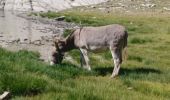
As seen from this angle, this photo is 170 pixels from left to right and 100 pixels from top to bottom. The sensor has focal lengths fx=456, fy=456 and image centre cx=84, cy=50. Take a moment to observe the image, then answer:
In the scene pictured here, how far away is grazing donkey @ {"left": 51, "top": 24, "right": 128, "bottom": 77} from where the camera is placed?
64.8 feet

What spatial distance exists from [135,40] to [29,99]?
83.6 ft

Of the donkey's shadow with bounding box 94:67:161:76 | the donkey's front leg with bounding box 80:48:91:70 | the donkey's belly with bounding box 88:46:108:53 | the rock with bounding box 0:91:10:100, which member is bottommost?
the donkey's shadow with bounding box 94:67:161:76

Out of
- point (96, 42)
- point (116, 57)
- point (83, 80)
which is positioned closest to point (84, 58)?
point (96, 42)

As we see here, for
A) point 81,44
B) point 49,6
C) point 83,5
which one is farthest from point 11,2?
point 81,44

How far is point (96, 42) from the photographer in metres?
20.0

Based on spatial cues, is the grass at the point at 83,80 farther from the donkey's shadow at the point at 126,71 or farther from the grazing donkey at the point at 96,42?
the grazing donkey at the point at 96,42

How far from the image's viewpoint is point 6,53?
1984 centimetres

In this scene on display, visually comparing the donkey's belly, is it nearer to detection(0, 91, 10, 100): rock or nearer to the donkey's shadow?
the donkey's shadow

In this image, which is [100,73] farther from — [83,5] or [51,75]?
[83,5]

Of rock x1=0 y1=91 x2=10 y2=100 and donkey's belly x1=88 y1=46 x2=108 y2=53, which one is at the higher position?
rock x1=0 y1=91 x2=10 y2=100

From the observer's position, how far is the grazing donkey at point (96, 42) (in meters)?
19.7

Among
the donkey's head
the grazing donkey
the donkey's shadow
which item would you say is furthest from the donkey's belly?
the donkey's head

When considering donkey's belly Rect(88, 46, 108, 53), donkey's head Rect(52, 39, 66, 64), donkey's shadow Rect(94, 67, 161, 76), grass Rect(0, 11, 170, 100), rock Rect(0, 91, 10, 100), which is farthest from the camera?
donkey's head Rect(52, 39, 66, 64)

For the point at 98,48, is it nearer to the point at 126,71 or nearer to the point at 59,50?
the point at 126,71
